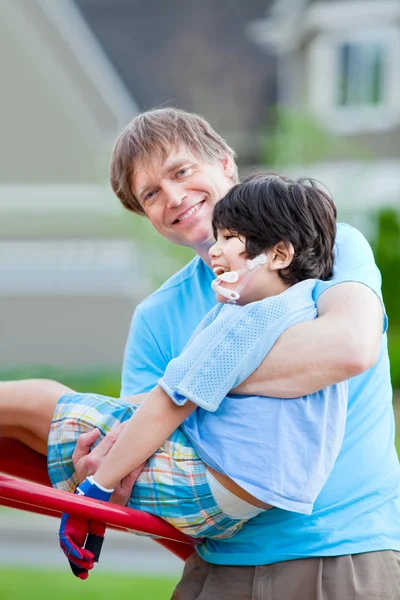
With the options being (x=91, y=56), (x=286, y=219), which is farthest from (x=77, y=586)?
(x=91, y=56)

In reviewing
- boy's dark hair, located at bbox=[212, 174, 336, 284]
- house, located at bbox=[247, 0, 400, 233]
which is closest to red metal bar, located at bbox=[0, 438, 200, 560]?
boy's dark hair, located at bbox=[212, 174, 336, 284]

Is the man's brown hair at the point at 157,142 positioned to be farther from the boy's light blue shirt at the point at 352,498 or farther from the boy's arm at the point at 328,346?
the boy's arm at the point at 328,346

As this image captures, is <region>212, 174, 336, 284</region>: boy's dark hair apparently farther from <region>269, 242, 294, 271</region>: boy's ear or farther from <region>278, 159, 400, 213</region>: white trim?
<region>278, 159, 400, 213</region>: white trim

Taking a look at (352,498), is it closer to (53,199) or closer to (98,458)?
(98,458)

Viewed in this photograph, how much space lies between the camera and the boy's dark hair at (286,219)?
205cm

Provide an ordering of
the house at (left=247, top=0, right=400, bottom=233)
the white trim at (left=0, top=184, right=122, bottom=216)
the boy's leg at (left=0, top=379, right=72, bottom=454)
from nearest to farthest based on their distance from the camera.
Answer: the boy's leg at (left=0, top=379, right=72, bottom=454) < the white trim at (left=0, top=184, right=122, bottom=216) < the house at (left=247, top=0, right=400, bottom=233)

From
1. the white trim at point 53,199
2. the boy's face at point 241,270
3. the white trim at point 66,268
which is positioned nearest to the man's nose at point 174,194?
the boy's face at point 241,270

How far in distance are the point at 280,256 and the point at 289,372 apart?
29 cm

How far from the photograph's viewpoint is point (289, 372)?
1916mm

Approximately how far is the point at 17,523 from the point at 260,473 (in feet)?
16.7

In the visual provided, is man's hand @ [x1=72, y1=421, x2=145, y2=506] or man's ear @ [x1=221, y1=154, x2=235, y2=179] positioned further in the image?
man's ear @ [x1=221, y1=154, x2=235, y2=179]

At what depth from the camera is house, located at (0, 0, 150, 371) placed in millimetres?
13641

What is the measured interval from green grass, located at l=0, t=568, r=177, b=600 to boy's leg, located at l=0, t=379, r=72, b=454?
2.85 m

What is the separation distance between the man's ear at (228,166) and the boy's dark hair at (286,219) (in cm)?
40
